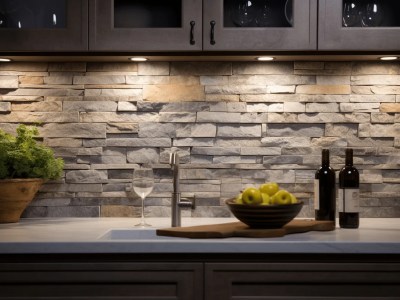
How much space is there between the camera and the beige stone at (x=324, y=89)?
2.89 m

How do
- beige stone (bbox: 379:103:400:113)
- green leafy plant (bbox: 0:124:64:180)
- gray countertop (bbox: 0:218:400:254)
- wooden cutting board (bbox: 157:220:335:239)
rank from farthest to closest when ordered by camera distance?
beige stone (bbox: 379:103:400:113) < green leafy plant (bbox: 0:124:64:180) < wooden cutting board (bbox: 157:220:335:239) < gray countertop (bbox: 0:218:400:254)

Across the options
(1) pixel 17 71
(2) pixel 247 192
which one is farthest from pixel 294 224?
(1) pixel 17 71

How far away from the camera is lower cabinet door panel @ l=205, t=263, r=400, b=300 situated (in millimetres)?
2119

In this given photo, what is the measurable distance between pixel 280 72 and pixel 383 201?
0.73m

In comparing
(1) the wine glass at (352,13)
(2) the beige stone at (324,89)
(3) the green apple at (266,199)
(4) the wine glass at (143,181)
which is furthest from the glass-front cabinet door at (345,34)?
(4) the wine glass at (143,181)

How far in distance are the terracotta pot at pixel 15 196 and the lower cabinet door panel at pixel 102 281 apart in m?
0.53

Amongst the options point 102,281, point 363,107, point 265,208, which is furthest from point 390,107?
point 102,281

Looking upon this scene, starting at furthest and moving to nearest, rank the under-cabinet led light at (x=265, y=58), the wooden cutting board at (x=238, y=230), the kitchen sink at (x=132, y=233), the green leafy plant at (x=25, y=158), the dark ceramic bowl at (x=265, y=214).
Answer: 1. the under-cabinet led light at (x=265, y=58)
2. the green leafy plant at (x=25, y=158)
3. the kitchen sink at (x=132, y=233)
4. the dark ceramic bowl at (x=265, y=214)
5. the wooden cutting board at (x=238, y=230)

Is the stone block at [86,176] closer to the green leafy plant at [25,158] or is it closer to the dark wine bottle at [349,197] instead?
the green leafy plant at [25,158]

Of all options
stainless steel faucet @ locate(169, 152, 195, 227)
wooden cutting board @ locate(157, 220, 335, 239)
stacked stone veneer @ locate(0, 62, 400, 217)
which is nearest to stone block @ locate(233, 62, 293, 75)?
stacked stone veneer @ locate(0, 62, 400, 217)

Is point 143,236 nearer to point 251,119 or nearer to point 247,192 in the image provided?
point 247,192

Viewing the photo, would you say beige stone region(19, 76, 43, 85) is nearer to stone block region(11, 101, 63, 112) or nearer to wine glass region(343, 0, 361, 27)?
stone block region(11, 101, 63, 112)

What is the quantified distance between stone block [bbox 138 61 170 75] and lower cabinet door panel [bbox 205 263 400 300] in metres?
1.08

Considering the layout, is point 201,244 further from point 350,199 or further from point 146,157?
point 146,157
